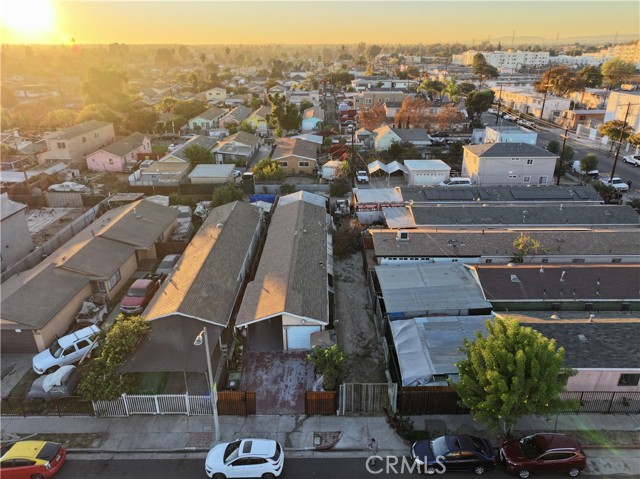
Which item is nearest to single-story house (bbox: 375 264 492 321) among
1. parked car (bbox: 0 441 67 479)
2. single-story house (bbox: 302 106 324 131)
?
parked car (bbox: 0 441 67 479)

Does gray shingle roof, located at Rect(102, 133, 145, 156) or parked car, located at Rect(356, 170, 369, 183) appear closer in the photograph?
parked car, located at Rect(356, 170, 369, 183)

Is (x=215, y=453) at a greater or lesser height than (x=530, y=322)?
lesser

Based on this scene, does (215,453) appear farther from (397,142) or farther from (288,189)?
(397,142)

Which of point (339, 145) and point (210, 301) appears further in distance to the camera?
point (339, 145)

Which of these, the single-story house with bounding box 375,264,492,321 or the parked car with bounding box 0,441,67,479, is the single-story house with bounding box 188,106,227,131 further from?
the parked car with bounding box 0,441,67,479

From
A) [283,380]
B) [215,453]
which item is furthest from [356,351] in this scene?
[215,453]

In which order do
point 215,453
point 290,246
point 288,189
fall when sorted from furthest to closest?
point 288,189 < point 290,246 < point 215,453

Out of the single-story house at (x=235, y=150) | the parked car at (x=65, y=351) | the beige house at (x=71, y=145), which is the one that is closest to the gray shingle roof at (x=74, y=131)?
the beige house at (x=71, y=145)

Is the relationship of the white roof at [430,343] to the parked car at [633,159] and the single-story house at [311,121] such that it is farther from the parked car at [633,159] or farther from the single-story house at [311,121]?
the single-story house at [311,121]
